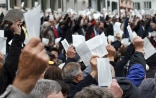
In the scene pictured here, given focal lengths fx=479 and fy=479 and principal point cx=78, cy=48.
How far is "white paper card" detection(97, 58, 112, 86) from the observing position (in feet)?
11.7

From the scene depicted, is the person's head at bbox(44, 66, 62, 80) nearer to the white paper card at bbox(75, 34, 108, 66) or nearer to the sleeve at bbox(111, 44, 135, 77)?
the white paper card at bbox(75, 34, 108, 66)

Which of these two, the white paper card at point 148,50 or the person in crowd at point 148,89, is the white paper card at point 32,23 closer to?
the person in crowd at point 148,89

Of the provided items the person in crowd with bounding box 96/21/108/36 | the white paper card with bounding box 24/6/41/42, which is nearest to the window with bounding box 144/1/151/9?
the person in crowd with bounding box 96/21/108/36

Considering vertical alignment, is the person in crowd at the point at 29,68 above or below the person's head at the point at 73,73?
above

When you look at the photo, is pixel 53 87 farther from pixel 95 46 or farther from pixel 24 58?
pixel 95 46

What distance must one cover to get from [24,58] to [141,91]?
256cm

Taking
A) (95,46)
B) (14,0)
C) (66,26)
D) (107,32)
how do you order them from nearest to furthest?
(95,46) → (66,26) → (107,32) → (14,0)

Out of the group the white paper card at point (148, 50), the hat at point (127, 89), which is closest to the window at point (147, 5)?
the white paper card at point (148, 50)

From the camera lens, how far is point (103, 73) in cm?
364

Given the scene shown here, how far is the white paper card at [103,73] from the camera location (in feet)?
11.7

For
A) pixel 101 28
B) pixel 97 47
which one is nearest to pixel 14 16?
pixel 97 47

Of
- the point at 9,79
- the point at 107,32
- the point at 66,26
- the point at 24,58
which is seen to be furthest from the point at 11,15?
the point at 107,32

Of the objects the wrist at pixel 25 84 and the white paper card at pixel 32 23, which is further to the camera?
the white paper card at pixel 32 23

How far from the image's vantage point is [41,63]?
1.78 m
